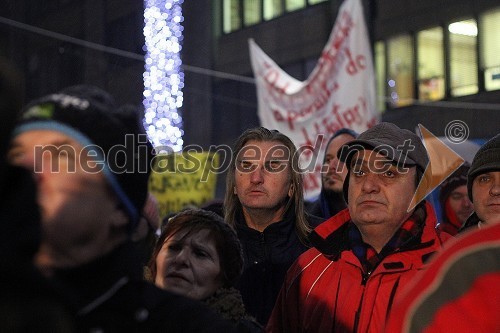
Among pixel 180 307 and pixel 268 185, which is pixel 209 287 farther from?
pixel 268 185

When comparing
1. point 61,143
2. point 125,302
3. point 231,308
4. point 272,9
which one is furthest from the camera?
point 272,9

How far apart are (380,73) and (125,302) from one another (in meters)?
17.4

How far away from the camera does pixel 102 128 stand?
1.60 metres

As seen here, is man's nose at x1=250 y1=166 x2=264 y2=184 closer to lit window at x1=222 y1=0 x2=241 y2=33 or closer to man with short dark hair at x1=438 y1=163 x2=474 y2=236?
man with short dark hair at x1=438 y1=163 x2=474 y2=236

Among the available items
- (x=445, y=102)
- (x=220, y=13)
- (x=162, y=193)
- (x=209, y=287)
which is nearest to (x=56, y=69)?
(x=220, y=13)

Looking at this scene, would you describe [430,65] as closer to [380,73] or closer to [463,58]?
[463,58]

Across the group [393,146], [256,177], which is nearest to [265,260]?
[256,177]

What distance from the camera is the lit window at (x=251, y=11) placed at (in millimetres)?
22562

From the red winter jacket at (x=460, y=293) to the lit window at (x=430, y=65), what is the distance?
16.4 meters

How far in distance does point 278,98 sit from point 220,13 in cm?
1633

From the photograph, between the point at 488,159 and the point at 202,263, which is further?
the point at 488,159

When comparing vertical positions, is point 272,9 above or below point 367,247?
above

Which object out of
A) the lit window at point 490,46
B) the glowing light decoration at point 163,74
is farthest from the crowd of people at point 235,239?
the glowing light decoration at point 163,74

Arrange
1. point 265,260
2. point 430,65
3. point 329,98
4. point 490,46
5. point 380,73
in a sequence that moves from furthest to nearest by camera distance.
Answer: point 380,73 → point 430,65 → point 490,46 → point 329,98 → point 265,260
